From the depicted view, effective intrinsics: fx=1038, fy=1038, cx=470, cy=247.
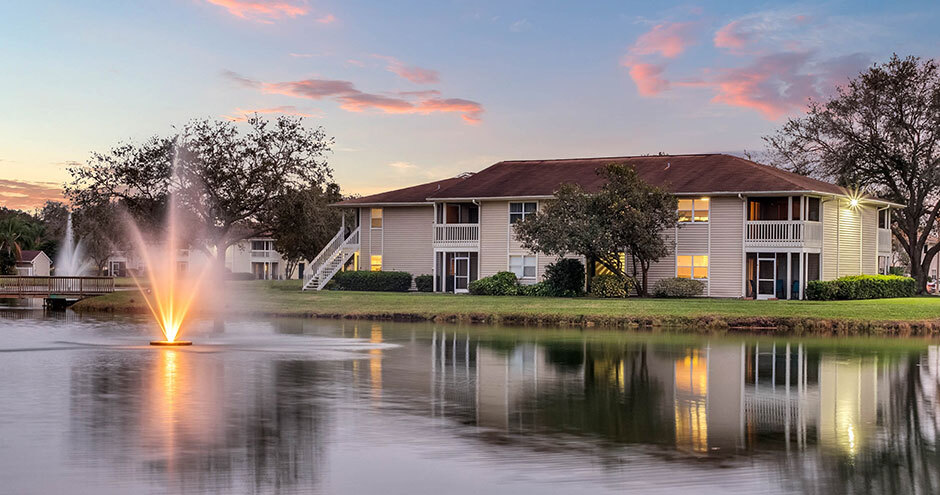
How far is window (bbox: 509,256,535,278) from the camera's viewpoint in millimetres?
59000

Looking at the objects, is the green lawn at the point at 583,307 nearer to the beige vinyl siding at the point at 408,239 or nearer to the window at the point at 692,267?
the window at the point at 692,267

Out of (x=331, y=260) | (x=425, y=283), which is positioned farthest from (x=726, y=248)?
(x=331, y=260)

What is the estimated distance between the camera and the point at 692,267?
5466 centimetres

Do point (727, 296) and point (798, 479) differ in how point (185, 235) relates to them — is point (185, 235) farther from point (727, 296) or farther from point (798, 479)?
point (798, 479)

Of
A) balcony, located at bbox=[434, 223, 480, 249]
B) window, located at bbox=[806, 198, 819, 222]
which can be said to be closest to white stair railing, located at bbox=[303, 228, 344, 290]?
balcony, located at bbox=[434, 223, 480, 249]

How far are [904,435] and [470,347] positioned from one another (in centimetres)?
1673

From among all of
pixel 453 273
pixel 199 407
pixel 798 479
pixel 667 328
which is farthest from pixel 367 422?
pixel 453 273

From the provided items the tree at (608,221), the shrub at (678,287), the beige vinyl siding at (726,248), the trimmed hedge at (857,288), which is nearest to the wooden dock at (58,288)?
the tree at (608,221)

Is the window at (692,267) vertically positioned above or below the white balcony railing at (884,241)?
below

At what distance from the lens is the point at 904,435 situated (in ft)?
50.8

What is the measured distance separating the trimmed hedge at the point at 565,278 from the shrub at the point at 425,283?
8.72 metres

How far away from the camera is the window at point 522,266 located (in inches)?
2323

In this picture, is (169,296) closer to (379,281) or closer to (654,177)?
(379,281)

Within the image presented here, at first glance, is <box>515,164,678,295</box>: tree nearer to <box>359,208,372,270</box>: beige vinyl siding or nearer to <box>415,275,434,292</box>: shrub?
<box>415,275,434,292</box>: shrub
